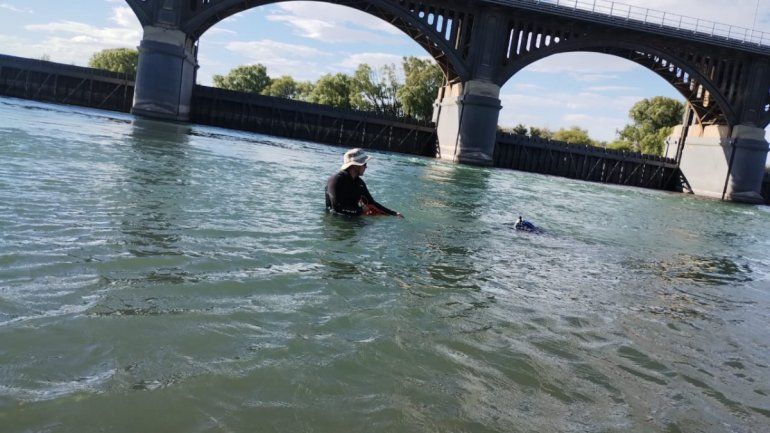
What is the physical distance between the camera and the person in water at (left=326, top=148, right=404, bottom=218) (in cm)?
878

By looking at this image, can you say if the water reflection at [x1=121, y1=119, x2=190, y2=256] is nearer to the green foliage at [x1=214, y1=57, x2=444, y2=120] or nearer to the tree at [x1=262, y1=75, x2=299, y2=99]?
the green foliage at [x1=214, y1=57, x2=444, y2=120]

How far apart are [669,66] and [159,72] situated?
36741 mm

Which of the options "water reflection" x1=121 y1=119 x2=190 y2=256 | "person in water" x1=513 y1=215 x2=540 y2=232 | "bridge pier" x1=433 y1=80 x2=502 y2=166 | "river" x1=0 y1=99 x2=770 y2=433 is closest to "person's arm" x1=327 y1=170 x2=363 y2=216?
"river" x1=0 y1=99 x2=770 y2=433

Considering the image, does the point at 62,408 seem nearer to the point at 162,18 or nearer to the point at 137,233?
the point at 137,233

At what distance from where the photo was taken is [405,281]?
566cm

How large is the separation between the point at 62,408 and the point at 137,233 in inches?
143

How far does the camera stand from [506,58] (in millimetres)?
42938

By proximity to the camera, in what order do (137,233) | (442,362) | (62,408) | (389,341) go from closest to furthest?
1. (62,408)
2. (442,362)
3. (389,341)
4. (137,233)

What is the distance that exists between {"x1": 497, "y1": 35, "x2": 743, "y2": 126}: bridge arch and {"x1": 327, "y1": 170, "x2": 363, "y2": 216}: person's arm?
3535 centimetres

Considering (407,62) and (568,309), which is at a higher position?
(407,62)

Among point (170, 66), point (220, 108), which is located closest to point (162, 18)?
point (170, 66)

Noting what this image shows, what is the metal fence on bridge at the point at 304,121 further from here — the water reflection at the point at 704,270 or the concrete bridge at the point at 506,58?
the water reflection at the point at 704,270

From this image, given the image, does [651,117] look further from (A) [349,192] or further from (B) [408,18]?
(A) [349,192]

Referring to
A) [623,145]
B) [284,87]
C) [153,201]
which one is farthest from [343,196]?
[284,87]
